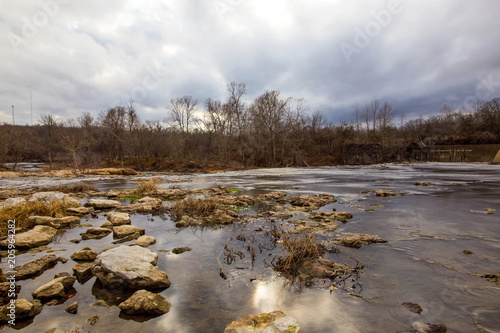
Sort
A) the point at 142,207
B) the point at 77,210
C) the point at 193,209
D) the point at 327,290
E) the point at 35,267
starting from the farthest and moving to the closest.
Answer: the point at 142,207 → the point at 193,209 → the point at 77,210 → the point at 35,267 → the point at 327,290

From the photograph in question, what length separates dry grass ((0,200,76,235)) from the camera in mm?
6520

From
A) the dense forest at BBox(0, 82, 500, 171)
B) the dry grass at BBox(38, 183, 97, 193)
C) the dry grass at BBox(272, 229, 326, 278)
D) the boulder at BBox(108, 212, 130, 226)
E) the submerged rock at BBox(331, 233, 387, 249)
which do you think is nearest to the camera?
the dry grass at BBox(272, 229, 326, 278)

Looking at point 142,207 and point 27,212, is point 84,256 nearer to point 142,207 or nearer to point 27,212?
point 27,212

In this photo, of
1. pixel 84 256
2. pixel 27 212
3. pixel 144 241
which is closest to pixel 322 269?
pixel 144 241

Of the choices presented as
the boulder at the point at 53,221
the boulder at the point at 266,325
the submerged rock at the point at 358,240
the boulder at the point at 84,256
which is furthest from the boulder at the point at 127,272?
the boulder at the point at 53,221

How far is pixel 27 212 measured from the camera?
721cm

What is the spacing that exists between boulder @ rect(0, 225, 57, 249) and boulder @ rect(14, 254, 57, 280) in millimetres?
1295

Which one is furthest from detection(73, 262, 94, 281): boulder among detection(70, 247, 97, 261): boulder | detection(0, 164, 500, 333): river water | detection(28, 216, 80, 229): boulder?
detection(28, 216, 80, 229): boulder

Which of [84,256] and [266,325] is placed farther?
[84,256]

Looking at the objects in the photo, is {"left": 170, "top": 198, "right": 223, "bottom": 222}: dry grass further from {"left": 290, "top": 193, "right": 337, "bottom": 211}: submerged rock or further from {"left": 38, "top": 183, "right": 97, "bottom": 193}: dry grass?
{"left": 38, "top": 183, "right": 97, "bottom": 193}: dry grass

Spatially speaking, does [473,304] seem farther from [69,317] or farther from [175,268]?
[69,317]

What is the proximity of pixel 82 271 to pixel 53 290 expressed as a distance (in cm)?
64

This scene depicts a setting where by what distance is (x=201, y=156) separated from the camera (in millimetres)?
49250

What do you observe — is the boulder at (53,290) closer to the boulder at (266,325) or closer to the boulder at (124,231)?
the boulder at (124,231)
